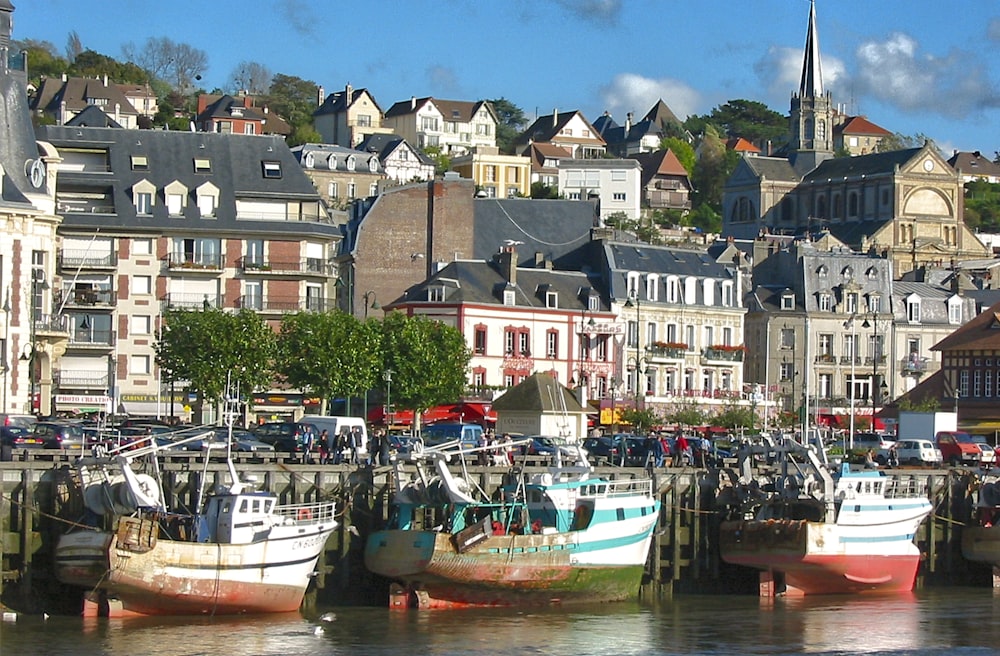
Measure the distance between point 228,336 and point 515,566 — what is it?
30.4 metres

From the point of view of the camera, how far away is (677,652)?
44.4 metres

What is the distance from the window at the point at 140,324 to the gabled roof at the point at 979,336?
3865 cm

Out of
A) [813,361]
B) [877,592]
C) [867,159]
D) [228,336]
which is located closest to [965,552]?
[877,592]

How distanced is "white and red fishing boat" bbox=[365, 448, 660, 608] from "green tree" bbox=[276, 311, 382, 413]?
2741 cm

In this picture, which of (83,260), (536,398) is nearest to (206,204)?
(83,260)

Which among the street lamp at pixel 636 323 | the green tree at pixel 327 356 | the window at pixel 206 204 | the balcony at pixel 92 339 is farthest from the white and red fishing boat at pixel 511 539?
the street lamp at pixel 636 323

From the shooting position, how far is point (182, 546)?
4584cm

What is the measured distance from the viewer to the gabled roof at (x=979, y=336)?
3856 inches

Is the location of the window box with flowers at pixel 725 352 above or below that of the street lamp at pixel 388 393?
above

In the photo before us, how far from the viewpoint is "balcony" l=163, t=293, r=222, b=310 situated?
84.9 m

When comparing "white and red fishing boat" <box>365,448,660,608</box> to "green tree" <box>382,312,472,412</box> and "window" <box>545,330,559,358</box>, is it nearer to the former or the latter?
"green tree" <box>382,312,472,412</box>

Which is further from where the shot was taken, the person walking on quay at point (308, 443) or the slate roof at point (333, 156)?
the slate roof at point (333, 156)

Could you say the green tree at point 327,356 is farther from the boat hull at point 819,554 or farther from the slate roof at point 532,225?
the slate roof at point 532,225

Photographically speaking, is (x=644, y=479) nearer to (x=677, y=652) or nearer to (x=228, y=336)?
(x=677, y=652)
